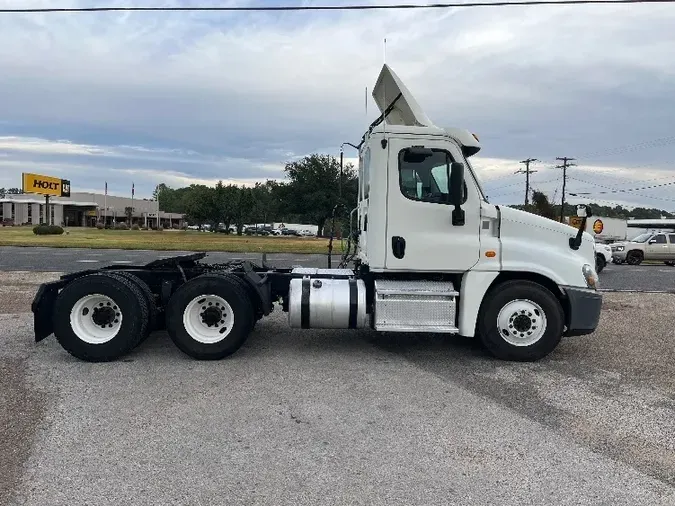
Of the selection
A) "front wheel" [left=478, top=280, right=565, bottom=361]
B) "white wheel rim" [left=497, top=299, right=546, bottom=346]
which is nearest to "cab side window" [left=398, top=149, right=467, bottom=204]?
"front wheel" [left=478, top=280, right=565, bottom=361]

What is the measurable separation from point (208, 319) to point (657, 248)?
28.7 m

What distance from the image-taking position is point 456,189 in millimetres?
6613

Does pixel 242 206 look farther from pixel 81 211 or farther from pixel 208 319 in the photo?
pixel 208 319

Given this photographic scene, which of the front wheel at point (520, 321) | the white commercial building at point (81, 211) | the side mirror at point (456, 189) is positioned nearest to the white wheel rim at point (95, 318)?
the side mirror at point (456, 189)

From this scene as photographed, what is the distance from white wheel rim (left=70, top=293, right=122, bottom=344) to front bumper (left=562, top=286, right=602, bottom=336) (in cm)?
545

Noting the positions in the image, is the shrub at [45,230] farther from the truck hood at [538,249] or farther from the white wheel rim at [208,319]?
the truck hood at [538,249]

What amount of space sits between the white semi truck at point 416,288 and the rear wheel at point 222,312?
0.01m

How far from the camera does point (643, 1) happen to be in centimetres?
914

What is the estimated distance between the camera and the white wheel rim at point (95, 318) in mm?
6594

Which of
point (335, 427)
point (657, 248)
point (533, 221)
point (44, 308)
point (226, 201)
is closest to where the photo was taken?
point (335, 427)

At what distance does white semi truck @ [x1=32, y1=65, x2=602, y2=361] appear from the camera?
666cm

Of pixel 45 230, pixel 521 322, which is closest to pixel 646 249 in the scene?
pixel 521 322

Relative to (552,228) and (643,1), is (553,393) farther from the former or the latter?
(643,1)

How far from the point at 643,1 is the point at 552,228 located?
4.95m
